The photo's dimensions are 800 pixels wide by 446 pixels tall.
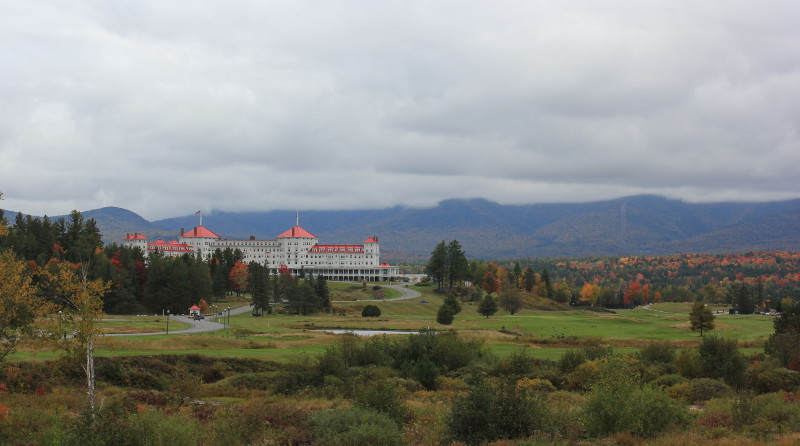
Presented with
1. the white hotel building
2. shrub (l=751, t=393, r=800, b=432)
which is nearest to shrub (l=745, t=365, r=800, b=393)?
shrub (l=751, t=393, r=800, b=432)

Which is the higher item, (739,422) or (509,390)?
(509,390)

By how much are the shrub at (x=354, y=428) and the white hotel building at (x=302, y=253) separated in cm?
14394

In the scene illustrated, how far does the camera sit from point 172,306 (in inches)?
3541

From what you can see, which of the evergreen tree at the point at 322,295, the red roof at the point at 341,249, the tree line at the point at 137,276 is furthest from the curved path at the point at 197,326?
the red roof at the point at 341,249

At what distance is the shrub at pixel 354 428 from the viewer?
18.1 metres

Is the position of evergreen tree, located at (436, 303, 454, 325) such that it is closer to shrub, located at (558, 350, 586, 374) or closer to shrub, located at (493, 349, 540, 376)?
shrub, located at (558, 350, 586, 374)

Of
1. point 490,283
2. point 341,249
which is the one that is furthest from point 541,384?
point 341,249

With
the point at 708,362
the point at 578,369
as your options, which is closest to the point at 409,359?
the point at 578,369

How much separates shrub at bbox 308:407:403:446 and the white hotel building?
143944mm

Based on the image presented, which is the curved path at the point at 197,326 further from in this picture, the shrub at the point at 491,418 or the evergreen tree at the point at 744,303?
the evergreen tree at the point at 744,303

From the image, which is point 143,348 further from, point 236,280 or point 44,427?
point 236,280

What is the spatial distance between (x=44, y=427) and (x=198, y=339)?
102 ft

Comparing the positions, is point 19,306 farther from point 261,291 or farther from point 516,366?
point 261,291

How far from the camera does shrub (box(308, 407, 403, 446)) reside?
1809 centimetres
